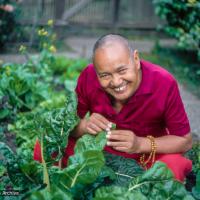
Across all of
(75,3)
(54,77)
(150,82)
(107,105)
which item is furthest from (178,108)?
(75,3)

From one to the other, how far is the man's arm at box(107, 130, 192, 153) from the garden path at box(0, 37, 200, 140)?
1.21m

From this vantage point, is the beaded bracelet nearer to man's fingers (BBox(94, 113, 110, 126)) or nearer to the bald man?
the bald man

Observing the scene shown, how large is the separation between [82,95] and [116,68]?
52 cm

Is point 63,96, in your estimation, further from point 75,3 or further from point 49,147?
point 75,3

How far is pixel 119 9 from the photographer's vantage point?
892 cm

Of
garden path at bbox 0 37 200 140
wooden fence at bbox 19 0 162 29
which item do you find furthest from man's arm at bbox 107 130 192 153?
wooden fence at bbox 19 0 162 29

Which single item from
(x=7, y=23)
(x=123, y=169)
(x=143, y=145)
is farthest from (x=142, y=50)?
(x=123, y=169)

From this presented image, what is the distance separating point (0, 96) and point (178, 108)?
1780 millimetres

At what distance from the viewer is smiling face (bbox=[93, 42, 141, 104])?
2.81m

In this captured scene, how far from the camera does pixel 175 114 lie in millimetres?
3053

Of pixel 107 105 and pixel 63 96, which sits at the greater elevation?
pixel 107 105

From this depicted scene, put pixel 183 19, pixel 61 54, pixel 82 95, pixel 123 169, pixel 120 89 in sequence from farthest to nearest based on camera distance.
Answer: pixel 61 54 → pixel 183 19 → pixel 82 95 → pixel 120 89 → pixel 123 169

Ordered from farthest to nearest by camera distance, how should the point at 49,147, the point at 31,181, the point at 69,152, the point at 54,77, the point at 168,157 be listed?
the point at 54,77
the point at 69,152
the point at 168,157
the point at 49,147
the point at 31,181

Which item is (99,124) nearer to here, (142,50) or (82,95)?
(82,95)
